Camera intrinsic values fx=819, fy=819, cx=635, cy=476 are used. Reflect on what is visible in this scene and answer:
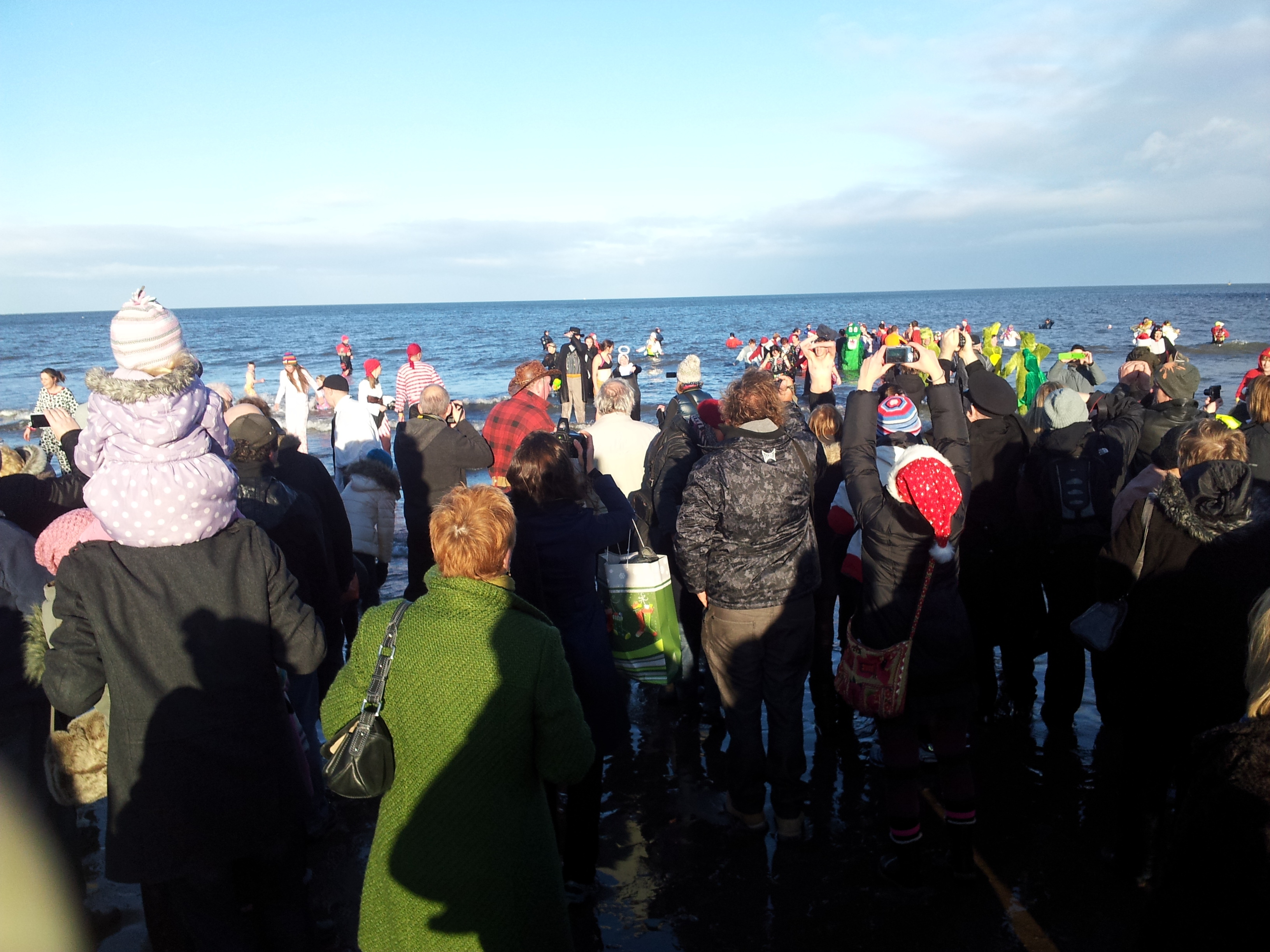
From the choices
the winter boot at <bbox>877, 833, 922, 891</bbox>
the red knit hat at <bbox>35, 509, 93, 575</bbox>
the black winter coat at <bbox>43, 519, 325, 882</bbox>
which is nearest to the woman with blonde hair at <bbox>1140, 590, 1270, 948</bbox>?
the winter boot at <bbox>877, 833, 922, 891</bbox>

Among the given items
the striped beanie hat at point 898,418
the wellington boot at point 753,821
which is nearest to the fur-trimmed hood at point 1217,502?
the striped beanie hat at point 898,418

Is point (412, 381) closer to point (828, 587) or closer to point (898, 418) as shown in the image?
point (828, 587)

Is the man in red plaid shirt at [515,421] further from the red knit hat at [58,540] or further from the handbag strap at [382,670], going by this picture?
the handbag strap at [382,670]

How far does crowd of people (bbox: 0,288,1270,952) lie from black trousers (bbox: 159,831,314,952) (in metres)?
0.01

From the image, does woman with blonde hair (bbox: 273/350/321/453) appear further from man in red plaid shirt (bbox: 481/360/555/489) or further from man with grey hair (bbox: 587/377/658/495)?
man with grey hair (bbox: 587/377/658/495)

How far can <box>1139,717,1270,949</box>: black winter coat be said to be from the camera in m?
1.40

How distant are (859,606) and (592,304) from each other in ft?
539

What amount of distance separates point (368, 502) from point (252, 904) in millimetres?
2699

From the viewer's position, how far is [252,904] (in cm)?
301

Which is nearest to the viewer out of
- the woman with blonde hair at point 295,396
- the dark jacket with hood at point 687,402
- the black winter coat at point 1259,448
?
the black winter coat at point 1259,448

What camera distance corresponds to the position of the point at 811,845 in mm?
3727

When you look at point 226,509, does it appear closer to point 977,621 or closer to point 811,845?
point 811,845

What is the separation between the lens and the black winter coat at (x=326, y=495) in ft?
13.9

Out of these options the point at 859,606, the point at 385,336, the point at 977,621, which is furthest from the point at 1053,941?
the point at 385,336
